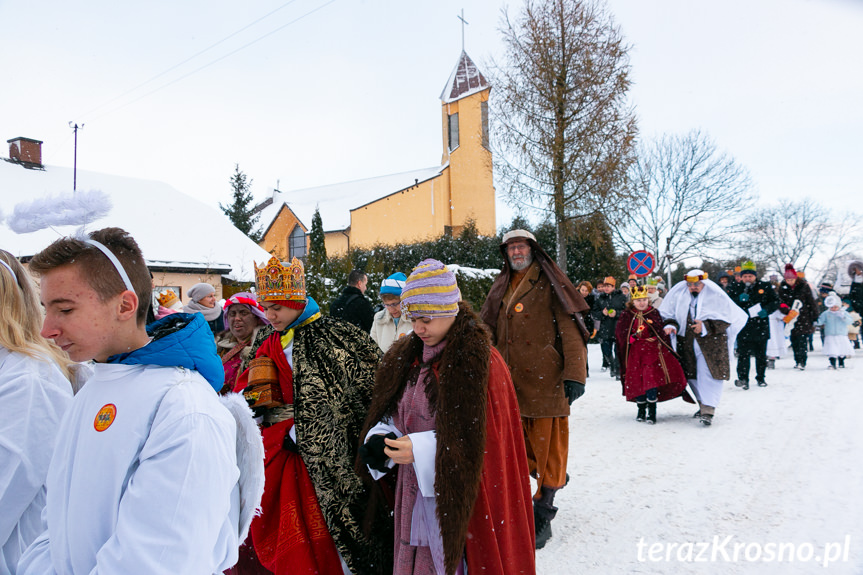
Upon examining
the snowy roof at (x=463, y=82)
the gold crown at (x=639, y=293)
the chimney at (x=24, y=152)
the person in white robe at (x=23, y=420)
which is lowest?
the person in white robe at (x=23, y=420)

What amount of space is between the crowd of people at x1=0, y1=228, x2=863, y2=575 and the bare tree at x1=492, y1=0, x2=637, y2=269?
13008 mm

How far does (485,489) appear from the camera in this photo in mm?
2689

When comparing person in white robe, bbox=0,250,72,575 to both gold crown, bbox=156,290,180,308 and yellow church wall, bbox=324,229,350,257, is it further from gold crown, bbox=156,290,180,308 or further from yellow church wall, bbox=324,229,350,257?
yellow church wall, bbox=324,229,350,257

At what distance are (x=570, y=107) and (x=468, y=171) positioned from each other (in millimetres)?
23534

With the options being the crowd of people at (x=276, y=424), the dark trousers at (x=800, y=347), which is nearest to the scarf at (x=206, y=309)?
the crowd of people at (x=276, y=424)

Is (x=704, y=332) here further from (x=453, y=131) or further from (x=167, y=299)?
(x=453, y=131)

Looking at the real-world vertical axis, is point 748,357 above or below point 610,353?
above

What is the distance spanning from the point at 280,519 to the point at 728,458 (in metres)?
4.85

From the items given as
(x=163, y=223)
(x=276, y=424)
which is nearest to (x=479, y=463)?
(x=276, y=424)

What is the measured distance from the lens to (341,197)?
1716 inches

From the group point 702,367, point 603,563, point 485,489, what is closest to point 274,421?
point 485,489

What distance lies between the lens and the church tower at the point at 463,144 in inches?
1551

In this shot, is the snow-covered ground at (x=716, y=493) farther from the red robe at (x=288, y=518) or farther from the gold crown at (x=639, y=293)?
the gold crown at (x=639, y=293)

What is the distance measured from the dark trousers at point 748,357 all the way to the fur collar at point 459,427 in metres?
9.47
